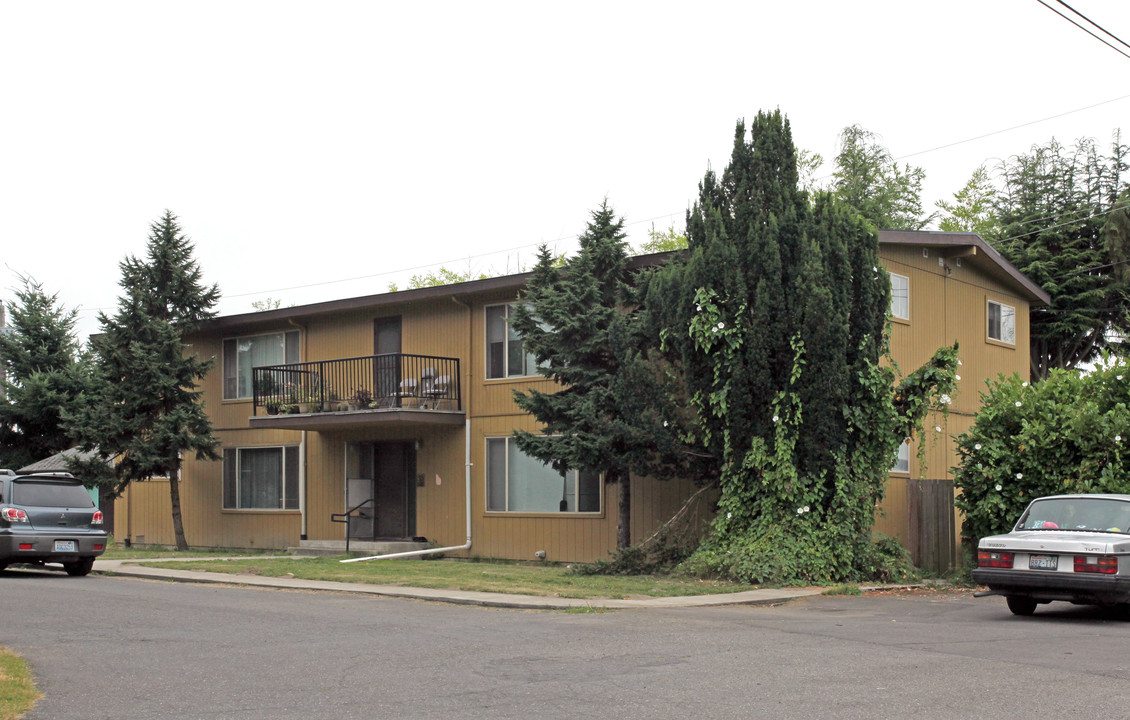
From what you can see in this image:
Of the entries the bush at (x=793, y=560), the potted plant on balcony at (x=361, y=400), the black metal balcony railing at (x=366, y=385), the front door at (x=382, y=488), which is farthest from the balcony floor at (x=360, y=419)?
the bush at (x=793, y=560)

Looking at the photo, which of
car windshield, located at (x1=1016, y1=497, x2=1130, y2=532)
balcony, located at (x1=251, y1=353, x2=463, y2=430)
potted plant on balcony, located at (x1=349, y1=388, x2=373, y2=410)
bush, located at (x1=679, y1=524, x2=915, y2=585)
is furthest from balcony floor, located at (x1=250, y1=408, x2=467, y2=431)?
car windshield, located at (x1=1016, y1=497, x2=1130, y2=532)

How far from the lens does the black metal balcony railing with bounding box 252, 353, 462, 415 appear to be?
23.0 meters

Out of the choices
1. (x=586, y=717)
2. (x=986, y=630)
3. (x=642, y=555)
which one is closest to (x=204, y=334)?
(x=642, y=555)

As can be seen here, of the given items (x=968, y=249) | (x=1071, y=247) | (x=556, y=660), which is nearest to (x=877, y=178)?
(x=1071, y=247)

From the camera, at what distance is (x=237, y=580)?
17266 millimetres

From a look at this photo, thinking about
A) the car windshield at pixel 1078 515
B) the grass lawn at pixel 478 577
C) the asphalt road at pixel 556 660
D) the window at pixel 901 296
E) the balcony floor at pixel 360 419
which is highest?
the window at pixel 901 296

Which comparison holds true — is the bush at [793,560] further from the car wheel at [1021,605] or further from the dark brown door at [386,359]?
the dark brown door at [386,359]

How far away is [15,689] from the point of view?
7.88m

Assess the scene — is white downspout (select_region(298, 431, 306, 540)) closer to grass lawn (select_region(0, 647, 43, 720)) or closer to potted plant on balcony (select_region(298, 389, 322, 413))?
potted plant on balcony (select_region(298, 389, 322, 413))

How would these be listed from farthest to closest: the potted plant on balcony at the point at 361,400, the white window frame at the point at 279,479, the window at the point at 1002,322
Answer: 1. the white window frame at the point at 279,479
2. the window at the point at 1002,322
3. the potted plant on balcony at the point at 361,400

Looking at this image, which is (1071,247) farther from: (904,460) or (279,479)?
(279,479)

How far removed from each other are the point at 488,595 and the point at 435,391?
880cm

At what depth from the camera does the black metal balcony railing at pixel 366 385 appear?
907 inches

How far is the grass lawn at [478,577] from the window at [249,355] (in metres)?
5.98
